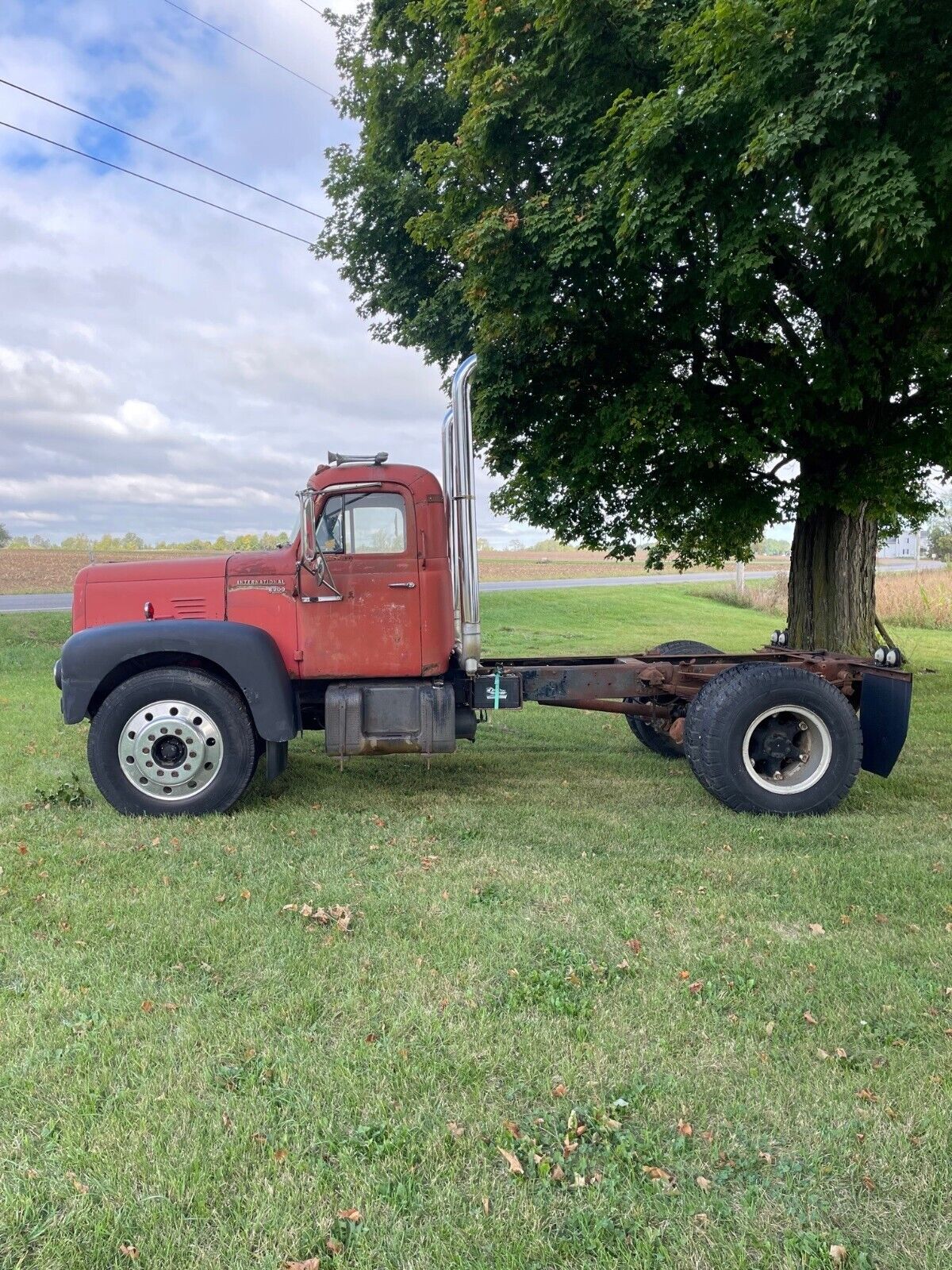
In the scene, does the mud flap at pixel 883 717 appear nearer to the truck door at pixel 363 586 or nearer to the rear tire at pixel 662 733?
the rear tire at pixel 662 733

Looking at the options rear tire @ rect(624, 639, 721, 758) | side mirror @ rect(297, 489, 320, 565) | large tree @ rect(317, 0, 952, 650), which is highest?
large tree @ rect(317, 0, 952, 650)

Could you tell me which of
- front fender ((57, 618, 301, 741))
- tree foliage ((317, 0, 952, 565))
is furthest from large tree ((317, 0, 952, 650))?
front fender ((57, 618, 301, 741))

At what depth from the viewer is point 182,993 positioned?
11.0 feet

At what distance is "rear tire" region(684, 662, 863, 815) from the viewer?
6082 mm

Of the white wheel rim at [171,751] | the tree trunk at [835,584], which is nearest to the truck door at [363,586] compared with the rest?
the white wheel rim at [171,751]

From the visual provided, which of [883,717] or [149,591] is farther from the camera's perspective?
[883,717]

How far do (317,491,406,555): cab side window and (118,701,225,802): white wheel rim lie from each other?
4.92 feet

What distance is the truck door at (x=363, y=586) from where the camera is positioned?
19.9ft

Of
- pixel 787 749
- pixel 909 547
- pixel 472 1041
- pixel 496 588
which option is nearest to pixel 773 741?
pixel 787 749

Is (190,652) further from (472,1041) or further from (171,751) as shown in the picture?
(472,1041)

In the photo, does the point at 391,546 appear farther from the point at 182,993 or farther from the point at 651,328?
the point at 651,328

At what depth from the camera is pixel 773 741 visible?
626 centimetres

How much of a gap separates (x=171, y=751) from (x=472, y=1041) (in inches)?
140

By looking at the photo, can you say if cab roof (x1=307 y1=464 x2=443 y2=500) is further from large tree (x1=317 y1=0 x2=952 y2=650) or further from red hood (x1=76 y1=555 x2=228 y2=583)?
large tree (x1=317 y1=0 x2=952 y2=650)
